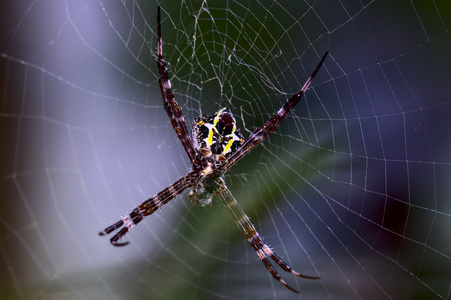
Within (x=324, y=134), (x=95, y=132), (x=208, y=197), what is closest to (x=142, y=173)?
(x=95, y=132)

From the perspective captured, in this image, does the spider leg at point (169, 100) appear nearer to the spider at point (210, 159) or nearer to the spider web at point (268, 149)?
the spider at point (210, 159)

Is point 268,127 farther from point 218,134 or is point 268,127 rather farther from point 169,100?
point 169,100

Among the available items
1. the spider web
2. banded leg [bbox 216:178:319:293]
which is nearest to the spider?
banded leg [bbox 216:178:319:293]

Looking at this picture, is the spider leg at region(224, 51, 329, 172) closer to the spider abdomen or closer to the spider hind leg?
the spider abdomen

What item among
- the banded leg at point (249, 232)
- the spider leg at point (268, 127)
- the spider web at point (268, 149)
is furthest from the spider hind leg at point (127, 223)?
the spider leg at point (268, 127)

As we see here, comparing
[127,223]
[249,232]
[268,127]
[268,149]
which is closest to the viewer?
[268,127]

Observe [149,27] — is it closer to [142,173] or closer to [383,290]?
[142,173]

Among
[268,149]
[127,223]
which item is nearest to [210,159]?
[268,149]
